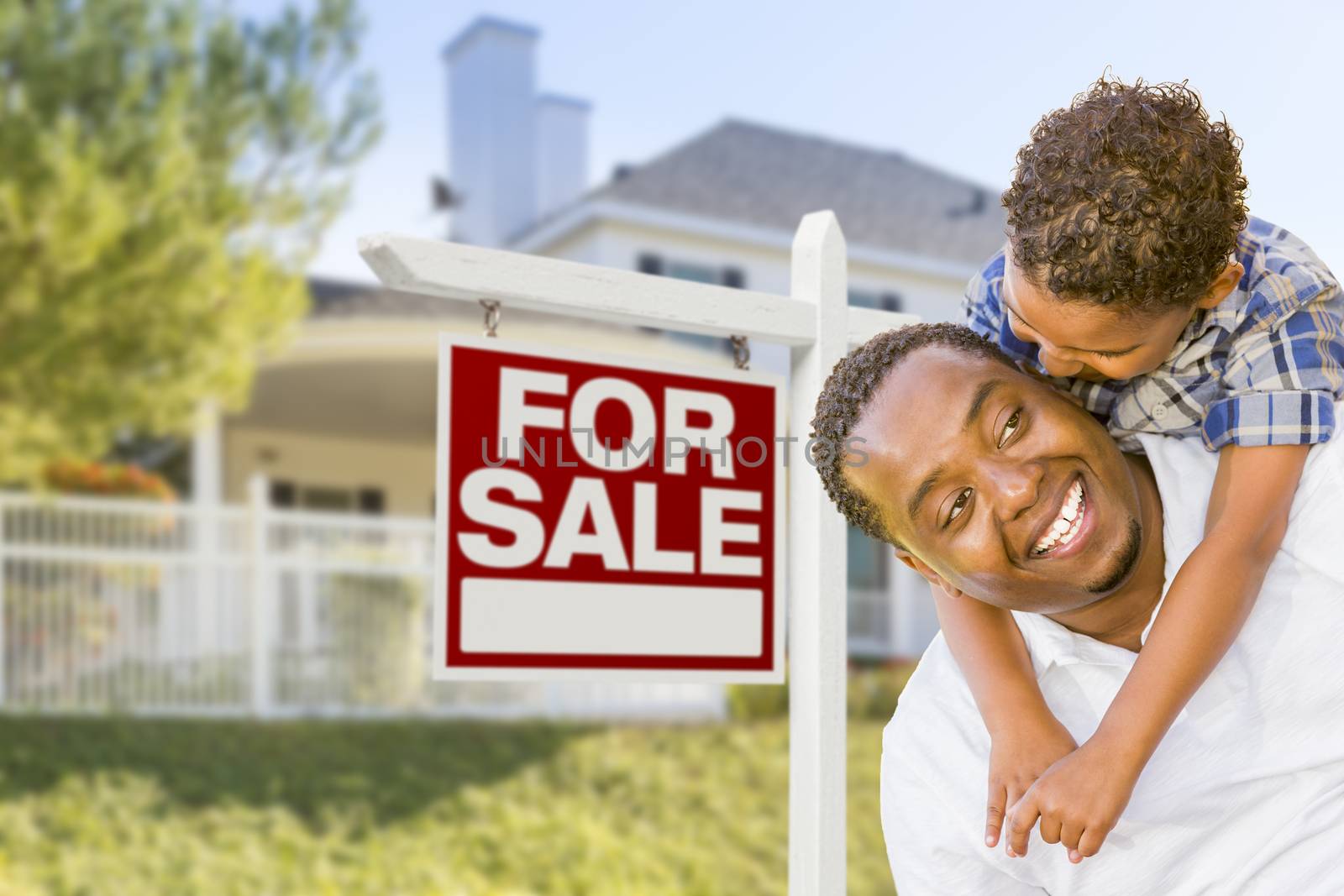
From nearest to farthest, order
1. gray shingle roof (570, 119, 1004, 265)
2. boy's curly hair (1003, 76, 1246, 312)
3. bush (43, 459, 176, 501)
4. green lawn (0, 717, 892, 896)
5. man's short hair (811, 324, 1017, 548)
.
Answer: boy's curly hair (1003, 76, 1246, 312) < man's short hair (811, 324, 1017, 548) < green lawn (0, 717, 892, 896) < bush (43, 459, 176, 501) < gray shingle roof (570, 119, 1004, 265)

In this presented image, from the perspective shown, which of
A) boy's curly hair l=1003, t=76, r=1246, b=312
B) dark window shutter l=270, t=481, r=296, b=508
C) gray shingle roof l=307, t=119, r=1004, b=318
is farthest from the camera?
gray shingle roof l=307, t=119, r=1004, b=318

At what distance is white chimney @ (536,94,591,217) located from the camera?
1647cm

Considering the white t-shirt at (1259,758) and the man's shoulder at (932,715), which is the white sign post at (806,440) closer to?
the man's shoulder at (932,715)

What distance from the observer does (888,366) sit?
1.65 metres

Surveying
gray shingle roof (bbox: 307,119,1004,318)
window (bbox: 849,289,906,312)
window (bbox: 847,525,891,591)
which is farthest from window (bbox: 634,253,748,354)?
window (bbox: 847,525,891,591)

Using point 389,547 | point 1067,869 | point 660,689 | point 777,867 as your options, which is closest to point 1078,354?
point 1067,869

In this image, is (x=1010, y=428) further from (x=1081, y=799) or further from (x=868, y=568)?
(x=868, y=568)

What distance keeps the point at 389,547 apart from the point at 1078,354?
28.2 feet

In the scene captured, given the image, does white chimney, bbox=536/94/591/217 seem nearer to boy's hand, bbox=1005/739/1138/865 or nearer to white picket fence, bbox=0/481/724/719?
white picket fence, bbox=0/481/724/719

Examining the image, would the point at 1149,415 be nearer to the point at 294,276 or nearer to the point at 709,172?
the point at 294,276

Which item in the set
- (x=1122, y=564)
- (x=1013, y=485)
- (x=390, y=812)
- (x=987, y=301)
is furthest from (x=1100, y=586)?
(x=390, y=812)

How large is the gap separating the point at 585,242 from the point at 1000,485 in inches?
543

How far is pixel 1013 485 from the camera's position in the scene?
1506 millimetres

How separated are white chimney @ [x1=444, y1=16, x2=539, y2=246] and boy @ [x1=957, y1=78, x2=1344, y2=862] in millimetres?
15035
